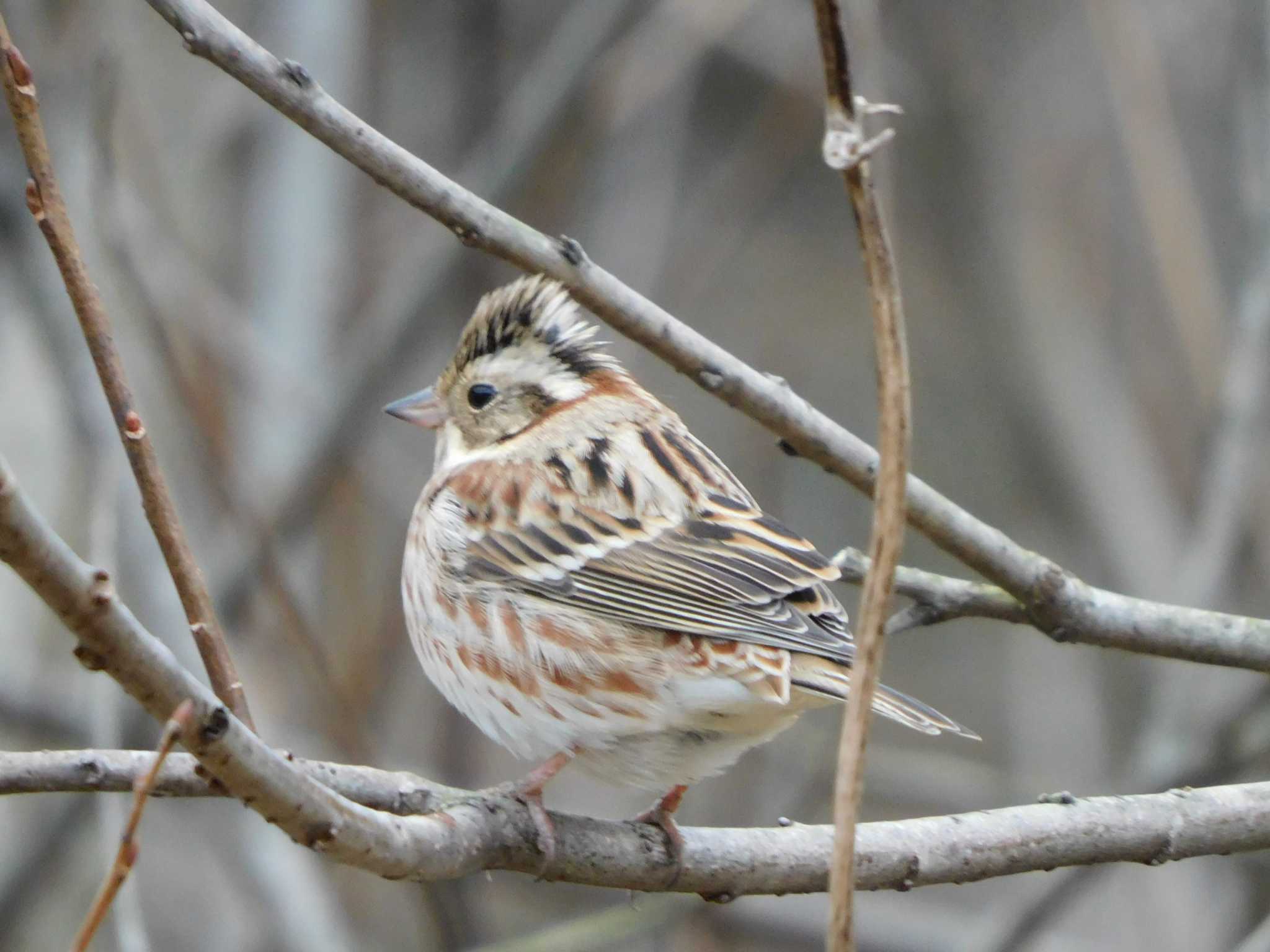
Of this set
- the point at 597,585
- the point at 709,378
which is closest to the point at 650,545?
the point at 597,585

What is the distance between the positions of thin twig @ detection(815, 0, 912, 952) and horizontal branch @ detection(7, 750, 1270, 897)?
0.88 meters

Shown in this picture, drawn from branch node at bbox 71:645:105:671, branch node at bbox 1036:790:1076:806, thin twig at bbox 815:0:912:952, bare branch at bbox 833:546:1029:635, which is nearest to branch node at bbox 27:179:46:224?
branch node at bbox 71:645:105:671

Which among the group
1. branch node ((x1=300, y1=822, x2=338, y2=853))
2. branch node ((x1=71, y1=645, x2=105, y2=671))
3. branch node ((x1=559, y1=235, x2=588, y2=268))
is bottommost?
branch node ((x1=71, y1=645, x2=105, y2=671))

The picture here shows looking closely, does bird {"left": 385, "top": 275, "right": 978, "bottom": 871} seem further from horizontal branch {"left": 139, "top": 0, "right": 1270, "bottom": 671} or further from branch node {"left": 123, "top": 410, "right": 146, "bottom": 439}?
branch node {"left": 123, "top": 410, "right": 146, "bottom": 439}

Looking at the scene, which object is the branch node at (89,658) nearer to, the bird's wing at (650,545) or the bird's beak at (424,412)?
the bird's wing at (650,545)

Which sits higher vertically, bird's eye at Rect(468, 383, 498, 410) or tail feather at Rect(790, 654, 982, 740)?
bird's eye at Rect(468, 383, 498, 410)

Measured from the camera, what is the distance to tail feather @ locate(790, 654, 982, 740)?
7.92 ft

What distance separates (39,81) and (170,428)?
146 cm

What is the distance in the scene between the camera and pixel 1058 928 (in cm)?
601

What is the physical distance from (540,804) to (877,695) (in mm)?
576

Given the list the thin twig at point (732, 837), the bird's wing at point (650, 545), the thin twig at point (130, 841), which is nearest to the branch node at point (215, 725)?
Answer: the thin twig at point (130, 841)

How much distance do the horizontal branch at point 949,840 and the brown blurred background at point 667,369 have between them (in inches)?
58.9

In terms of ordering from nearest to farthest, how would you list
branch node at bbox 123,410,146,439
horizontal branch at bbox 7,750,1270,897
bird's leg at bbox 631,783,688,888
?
branch node at bbox 123,410,146,439
horizontal branch at bbox 7,750,1270,897
bird's leg at bbox 631,783,688,888

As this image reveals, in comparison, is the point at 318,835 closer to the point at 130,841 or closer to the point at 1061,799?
the point at 130,841
